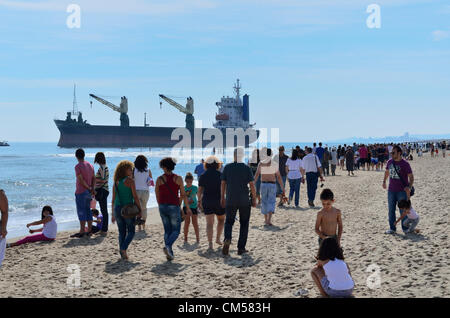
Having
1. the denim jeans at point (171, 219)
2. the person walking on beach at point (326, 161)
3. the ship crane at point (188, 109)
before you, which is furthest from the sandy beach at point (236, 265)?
the ship crane at point (188, 109)

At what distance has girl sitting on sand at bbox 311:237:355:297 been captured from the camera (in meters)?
4.25

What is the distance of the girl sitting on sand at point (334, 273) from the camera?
425 centimetres

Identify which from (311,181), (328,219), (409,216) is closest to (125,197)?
(328,219)

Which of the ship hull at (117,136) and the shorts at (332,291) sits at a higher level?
the ship hull at (117,136)

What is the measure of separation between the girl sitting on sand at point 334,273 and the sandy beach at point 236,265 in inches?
21.8

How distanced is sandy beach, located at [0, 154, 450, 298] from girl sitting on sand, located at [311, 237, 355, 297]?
1.82 ft

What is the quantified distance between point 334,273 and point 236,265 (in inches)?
91.6

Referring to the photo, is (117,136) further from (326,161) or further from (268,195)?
(268,195)

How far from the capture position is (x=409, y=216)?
7555 mm

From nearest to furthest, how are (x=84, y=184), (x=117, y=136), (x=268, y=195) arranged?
(x=84, y=184)
(x=268, y=195)
(x=117, y=136)

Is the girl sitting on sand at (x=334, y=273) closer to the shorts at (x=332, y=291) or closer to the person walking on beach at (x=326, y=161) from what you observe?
the shorts at (x=332, y=291)

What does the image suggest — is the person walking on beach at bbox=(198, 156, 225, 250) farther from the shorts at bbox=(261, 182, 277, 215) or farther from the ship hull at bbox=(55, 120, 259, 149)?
the ship hull at bbox=(55, 120, 259, 149)

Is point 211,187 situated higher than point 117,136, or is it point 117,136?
point 117,136
